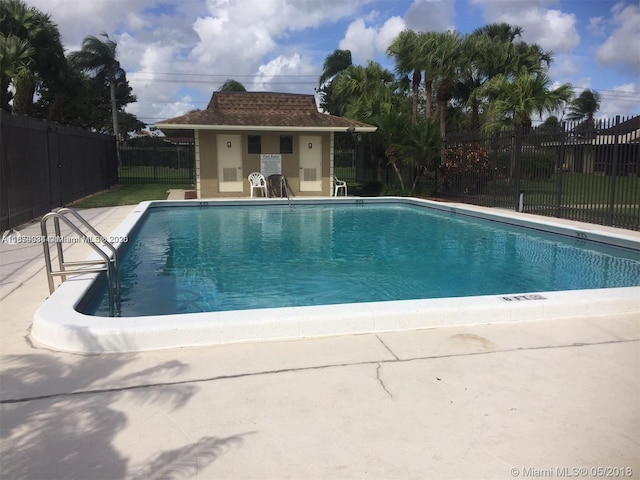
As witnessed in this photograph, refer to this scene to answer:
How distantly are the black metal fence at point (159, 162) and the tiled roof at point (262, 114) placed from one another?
301 inches

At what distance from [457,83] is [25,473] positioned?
23.9 m

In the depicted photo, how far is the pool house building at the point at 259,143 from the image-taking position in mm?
18578

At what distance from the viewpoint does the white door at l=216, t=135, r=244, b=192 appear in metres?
19.1

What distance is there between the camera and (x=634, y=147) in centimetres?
1105

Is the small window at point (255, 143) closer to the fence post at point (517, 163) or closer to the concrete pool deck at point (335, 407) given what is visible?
the fence post at point (517, 163)

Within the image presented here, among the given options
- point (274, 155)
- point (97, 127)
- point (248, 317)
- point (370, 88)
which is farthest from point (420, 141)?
point (97, 127)

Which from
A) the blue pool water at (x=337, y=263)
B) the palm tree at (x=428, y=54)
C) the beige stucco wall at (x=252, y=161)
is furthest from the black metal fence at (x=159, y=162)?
the blue pool water at (x=337, y=263)

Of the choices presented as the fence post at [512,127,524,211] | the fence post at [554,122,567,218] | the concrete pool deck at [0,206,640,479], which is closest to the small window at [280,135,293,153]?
the fence post at [512,127,524,211]

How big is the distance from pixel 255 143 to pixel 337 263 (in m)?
11.6

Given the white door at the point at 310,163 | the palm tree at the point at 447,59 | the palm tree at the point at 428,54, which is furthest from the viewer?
the palm tree at the point at 428,54

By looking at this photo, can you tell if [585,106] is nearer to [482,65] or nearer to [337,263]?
[482,65]

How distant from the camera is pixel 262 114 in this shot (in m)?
19.9

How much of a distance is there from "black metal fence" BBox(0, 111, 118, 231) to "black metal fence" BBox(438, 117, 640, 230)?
12878 millimetres

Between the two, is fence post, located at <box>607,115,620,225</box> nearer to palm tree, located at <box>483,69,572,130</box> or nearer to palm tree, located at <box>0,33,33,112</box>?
palm tree, located at <box>483,69,572,130</box>
